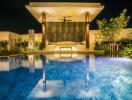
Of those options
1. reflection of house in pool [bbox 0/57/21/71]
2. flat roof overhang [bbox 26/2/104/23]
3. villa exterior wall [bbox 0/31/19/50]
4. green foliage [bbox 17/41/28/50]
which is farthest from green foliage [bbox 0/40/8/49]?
reflection of house in pool [bbox 0/57/21/71]

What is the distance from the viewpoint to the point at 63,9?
25.8 m

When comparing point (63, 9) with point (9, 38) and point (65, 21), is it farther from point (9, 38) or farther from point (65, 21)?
point (9, 38)

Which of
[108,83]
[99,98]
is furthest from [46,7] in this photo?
Result: [99,98]

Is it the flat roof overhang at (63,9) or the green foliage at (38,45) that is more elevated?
the flat roof overhang at (63,9)

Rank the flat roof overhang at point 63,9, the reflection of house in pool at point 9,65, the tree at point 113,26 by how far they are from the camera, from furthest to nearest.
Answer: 1. the tree at point 113,26
2. the flat roof overhang at point 63,9
3. the reflection of house in pool at point 9,65

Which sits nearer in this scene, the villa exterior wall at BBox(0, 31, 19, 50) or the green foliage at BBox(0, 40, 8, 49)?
the green foliage at BBox(0, 40, 8, 49)

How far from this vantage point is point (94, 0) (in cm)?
3331

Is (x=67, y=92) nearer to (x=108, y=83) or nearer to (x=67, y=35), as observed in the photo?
(x=108, y=83)

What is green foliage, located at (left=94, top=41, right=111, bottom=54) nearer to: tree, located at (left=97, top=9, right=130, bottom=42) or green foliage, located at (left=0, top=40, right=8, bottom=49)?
tree, located at (left=97, top=9, right=130, bottom=42)

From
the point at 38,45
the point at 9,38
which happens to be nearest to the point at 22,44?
the point at 38,45

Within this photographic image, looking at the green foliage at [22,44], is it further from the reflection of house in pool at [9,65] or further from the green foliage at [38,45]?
the reflection of house in pool at [9,65]

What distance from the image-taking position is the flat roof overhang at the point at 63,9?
2445 cm

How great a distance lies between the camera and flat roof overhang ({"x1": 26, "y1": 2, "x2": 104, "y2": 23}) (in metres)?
24.5

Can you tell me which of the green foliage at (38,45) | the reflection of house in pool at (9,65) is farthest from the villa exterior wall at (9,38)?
the reflection of house in pool at (9,65)
